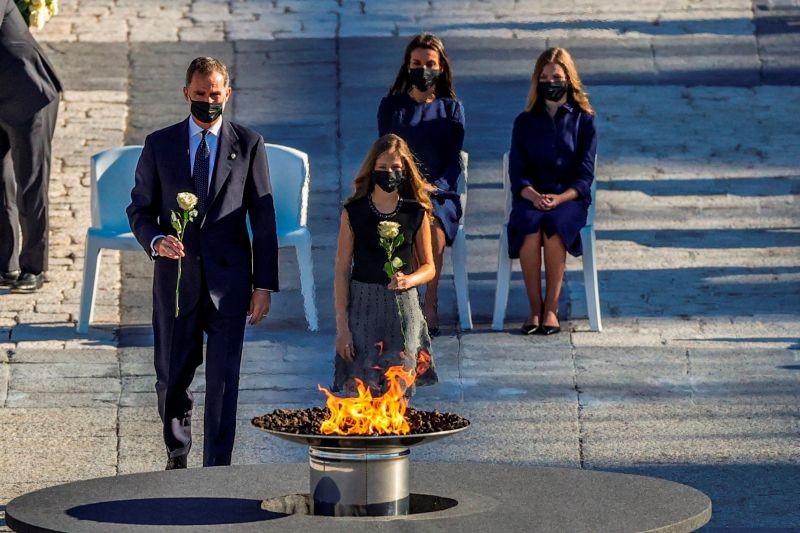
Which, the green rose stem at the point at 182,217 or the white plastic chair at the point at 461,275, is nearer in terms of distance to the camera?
the green rose stem at the point at 182,217

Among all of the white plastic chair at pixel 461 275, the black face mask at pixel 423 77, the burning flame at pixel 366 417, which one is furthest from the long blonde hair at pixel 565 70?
the burning flame at pixel 366 417

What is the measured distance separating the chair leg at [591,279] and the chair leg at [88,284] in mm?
2751

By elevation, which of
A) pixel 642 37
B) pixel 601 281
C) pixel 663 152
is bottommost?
pixel 601 281

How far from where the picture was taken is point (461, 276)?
1141 centimetres

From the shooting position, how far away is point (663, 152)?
47.8 feet

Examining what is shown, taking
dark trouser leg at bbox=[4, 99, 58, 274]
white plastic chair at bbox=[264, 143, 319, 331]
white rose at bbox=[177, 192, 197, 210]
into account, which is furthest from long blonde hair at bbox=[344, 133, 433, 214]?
dark trouser leg at bbox=[4, 99, 58, 274]

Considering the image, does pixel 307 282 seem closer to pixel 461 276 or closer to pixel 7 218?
pixel 461 276

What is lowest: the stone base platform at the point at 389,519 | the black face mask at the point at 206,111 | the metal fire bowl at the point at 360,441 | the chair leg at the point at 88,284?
the stone base platform at the point at 389,519

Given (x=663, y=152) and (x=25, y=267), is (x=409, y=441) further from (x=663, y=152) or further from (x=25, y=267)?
(x=663, y=152)

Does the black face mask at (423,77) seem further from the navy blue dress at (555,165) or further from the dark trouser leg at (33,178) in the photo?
the dark trouser leg at (33,178)

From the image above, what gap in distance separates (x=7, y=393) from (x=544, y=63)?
11.3 ft

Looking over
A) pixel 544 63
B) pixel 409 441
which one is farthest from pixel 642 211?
pixel 409 441

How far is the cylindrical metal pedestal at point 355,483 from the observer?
6.42 meters

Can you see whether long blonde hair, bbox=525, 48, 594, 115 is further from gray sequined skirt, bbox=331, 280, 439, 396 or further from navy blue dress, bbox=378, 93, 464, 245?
gray sequined skirt, bbox=331, 280, 439, 396
